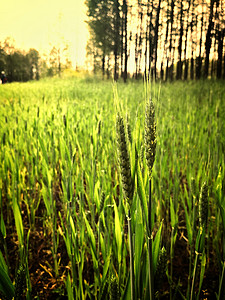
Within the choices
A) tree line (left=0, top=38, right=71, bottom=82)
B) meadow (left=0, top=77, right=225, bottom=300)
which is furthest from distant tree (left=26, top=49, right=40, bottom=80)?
meadow (left=0, top=77, right=225, bottom=300)

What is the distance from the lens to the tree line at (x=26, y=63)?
27656mm

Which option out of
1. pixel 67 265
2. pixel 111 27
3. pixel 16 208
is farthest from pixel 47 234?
pixel 111 27

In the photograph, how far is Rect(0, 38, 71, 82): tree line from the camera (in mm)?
27656

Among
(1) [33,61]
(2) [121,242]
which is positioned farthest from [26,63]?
(2) [121,242]

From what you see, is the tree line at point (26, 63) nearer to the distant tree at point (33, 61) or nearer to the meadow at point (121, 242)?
the distant tree at point (33, 61)

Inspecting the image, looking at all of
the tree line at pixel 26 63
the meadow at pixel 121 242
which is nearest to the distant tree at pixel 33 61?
the tree line at pixel 26 63

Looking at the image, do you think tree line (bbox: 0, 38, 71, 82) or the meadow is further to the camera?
tree line (bbox: 0, 38, 71, 82)

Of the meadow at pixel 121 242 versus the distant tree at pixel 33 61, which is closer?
the meadow at pixel 121 242

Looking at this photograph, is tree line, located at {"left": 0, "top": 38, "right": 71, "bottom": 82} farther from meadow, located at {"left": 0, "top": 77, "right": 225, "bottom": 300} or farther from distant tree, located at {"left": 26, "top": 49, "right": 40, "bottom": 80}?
meadow, located at {"left": 0, "top": 77, "right": 225, "bottom": 300}

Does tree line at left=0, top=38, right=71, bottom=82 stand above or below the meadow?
above

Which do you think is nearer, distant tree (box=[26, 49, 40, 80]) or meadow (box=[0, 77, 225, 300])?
meadow (box=[0, 77, 225, 300])

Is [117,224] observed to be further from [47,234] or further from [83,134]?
[83,134]

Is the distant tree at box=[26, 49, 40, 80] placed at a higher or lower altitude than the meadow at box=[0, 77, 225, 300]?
higher

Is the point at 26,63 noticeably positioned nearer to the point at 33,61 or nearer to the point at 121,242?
the point at 33,61
